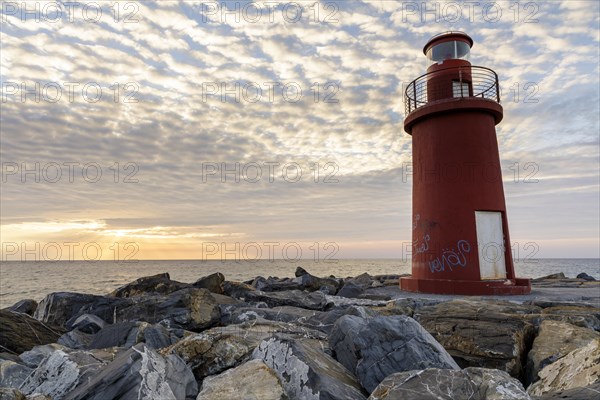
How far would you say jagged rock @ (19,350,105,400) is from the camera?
3.89 m

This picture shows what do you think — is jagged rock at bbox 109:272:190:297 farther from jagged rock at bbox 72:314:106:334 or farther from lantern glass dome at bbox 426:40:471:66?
lantern glass dome at bbox 426:40:471:66

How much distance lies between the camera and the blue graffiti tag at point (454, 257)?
12094 millimetres

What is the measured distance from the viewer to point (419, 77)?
13469 mm

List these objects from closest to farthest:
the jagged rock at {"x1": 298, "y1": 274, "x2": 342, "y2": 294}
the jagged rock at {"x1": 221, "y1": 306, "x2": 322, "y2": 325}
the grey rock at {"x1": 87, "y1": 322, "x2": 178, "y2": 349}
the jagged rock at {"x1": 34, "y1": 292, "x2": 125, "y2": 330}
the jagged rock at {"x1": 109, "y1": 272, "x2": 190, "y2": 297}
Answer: the grey rock at {"x1": 87, "y1": 322, "x2": 178, "y2": 349}
the jagged rock at {"x1": 221, "y1": 306, "x2": 322, "y2": 325}
the jagged rock at {"x1": 34, "y1": 292, "x2": 125, "y2": 330}
the jagged rock at {"x1": 109, "y1": 272, "x2": 190, "y2": 297}
the jagged rock at {"x1": 298, "y1": 274, "x2": 342, "y2": 294}

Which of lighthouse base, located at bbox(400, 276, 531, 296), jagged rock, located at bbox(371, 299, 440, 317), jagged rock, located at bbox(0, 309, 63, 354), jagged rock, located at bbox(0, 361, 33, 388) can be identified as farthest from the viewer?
lighthouse base, located at bbox(400, 276, 531, 296)

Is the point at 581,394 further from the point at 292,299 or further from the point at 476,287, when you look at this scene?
the point at 476,287

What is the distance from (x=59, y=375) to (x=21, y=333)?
143 inches

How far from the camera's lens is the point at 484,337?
5.34 metres

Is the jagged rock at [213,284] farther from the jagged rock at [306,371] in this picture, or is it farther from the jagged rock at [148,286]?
the jagged rock at [306,371]

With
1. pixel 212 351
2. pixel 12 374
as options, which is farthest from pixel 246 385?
pixel 12 374

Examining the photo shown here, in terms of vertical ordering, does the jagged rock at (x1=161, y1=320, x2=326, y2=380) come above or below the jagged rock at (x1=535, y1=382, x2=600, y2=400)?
above

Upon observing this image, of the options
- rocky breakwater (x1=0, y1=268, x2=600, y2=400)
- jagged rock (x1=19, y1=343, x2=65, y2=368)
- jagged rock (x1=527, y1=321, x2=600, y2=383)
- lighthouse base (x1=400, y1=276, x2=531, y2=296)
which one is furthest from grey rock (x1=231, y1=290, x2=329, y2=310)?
jagged rock (x1=19, y1=343, x2=65, y2=368)

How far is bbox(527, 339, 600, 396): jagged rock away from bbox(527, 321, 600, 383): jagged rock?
41cm

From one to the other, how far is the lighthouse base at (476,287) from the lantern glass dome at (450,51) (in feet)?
23.7
